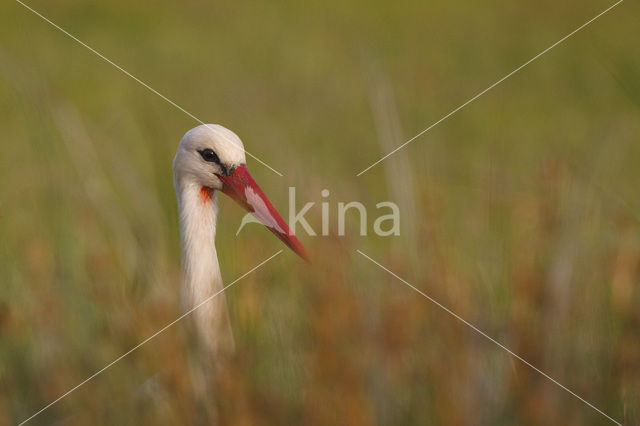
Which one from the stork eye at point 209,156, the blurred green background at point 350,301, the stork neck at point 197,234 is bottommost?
the blurred green background at point 350,301

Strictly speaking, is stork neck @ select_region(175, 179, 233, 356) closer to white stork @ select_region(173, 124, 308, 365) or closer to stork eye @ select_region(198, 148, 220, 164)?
white stork @ select_region(173, 124, 308, 365)

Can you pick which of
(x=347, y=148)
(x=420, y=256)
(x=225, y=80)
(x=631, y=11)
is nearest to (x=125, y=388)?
(x=420, y=256)

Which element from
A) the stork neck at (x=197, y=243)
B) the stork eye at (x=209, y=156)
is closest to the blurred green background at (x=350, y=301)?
the stork neck at (x=197, y=243)

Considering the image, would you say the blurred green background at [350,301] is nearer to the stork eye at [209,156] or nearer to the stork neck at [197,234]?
the stork neck at [197,234]

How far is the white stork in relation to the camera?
8.80 feet

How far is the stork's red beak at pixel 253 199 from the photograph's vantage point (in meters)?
2.75

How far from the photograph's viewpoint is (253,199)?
2770 millimetres

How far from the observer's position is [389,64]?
10.2 meters

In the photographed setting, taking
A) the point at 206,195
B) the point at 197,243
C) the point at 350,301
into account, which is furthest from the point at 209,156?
the point at 350,301

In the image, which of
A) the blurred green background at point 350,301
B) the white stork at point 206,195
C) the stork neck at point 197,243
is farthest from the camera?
the white stork at point 206,195

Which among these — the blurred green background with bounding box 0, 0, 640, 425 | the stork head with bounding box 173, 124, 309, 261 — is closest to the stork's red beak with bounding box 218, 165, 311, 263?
the stork head with bounding box 173, 124, 309, 261

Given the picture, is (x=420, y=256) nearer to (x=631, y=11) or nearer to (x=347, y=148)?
(x=347, y=148)

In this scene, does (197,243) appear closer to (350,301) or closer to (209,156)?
(209,156)

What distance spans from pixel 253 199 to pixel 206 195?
174mm
